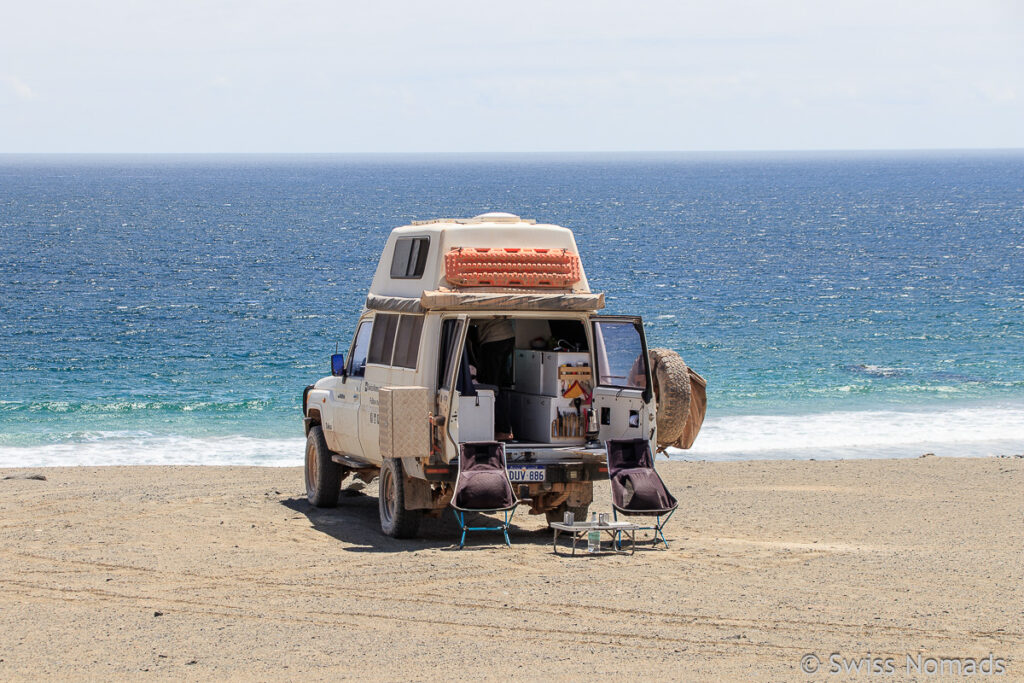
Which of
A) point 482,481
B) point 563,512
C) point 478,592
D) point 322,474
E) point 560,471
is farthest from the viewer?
point 322,474

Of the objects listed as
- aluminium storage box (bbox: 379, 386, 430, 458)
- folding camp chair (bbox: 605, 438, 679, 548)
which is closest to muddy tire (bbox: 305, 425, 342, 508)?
aluminium storage box (bbox: 379, 386, 430, 458)

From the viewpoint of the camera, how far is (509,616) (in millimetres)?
10406

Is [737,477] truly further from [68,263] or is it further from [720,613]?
[68,263]

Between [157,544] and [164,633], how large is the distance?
3.23 m

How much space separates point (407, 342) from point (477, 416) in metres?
1.10

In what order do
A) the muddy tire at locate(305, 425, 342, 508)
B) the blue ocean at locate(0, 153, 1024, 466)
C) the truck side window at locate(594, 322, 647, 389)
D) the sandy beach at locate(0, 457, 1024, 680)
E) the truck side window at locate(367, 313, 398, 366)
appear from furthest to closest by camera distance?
the blue ocean at locate(0, 153, 1024, 466)
the muddy tire at locate(305, 425, 342, 508)
the truck side window at locate(367, 313, 398, 366)
the truck side window at locate(594, 322, 647, 389)
the sandy beach at locate(0, 457, 1024, 680)

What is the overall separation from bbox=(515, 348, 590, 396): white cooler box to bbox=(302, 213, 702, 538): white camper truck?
13 millimetres

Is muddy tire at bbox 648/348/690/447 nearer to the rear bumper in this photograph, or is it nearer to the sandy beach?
the rear bumper

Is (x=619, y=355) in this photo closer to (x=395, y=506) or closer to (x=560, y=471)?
(x=560, y=471)

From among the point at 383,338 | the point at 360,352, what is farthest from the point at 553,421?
the point at 360,352

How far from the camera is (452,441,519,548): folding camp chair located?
1251 cm

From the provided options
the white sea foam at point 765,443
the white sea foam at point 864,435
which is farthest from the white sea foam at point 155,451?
the white sea foam at point 864,435

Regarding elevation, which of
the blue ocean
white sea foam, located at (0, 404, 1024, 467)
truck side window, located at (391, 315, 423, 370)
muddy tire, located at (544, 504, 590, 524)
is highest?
truck side window, located at (391, 315, 423, 370)

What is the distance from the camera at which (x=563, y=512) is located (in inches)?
575
